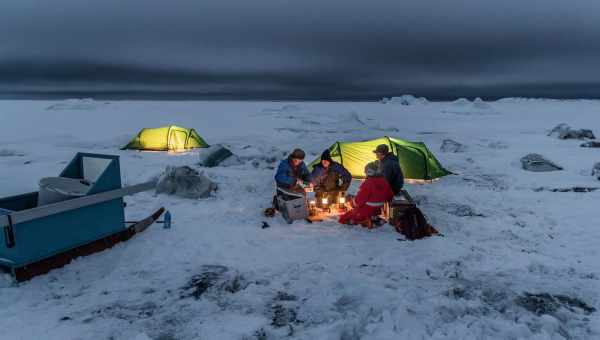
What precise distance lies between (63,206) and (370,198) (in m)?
5.39

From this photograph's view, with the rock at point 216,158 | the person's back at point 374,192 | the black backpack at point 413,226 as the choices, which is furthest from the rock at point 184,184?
the black backpack at point 413,226

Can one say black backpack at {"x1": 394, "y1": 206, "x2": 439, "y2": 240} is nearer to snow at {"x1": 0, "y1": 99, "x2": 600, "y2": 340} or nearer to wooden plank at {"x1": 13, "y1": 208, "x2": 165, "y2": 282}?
snow at {"x1": 0, "y1": 99, "x2": 600, "y2": 340}

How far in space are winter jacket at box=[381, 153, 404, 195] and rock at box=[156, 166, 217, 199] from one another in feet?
15.6

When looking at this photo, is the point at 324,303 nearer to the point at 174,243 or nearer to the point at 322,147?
the point at 174,243

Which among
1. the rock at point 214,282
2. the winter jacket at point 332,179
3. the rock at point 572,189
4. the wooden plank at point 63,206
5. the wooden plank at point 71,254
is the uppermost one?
the wooden plank at point 63,206

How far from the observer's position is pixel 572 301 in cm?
528

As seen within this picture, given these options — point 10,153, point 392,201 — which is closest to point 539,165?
point 392,201

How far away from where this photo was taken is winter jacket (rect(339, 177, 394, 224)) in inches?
317

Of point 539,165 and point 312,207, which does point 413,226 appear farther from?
point 539,165

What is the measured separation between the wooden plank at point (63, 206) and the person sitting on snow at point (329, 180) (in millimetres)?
3833

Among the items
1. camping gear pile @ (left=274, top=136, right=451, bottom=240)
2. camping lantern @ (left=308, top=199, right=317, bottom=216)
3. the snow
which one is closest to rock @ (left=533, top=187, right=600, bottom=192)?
the snow

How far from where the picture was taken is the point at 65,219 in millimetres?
6027

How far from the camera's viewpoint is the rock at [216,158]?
1502 centimetres

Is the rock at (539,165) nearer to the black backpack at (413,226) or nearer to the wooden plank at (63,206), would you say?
the black backpack at (413,226)
